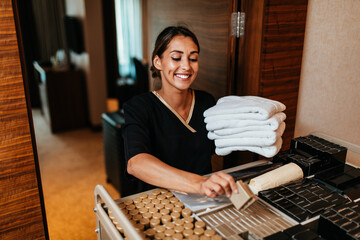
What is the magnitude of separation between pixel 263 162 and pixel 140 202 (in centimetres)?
55

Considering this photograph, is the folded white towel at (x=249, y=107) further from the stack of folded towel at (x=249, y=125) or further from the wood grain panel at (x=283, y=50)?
the wood grain panel at (x=283, y=50)

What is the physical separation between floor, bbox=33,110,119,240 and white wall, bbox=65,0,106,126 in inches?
14.8

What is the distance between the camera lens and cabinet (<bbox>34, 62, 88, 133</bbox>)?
392 centimetres

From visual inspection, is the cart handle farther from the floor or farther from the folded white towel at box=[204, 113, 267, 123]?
the floor

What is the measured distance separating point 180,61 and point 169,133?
0.97ft

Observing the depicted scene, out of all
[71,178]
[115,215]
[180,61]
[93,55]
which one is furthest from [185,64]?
[93,55]

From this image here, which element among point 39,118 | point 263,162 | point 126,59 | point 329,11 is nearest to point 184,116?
point 263,162

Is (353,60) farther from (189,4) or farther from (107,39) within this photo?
(107,39)

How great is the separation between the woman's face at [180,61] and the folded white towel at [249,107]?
0.17 metres

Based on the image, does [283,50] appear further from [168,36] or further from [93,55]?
[93,55]

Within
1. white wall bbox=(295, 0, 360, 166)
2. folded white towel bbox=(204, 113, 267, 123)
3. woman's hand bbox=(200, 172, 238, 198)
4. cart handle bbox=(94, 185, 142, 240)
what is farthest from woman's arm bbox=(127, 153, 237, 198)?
white wall bbox=(295, 0, 360, 166)

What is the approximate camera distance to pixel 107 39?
166 inches

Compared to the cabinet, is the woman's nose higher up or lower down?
higher up

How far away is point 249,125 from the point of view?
3.63 ft
